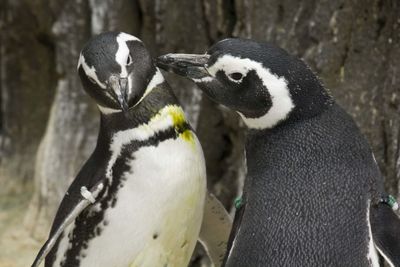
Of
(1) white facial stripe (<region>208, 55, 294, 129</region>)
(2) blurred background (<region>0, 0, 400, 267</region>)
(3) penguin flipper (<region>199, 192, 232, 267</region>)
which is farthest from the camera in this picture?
(2) blurred background (<region>0, 0, 400, 267</region>)

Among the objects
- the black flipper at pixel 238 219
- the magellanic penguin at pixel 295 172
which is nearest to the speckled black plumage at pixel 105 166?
the magellanic penguin at pixel 295 172

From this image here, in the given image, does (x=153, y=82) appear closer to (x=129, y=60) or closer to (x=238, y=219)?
(x=129, y=60)

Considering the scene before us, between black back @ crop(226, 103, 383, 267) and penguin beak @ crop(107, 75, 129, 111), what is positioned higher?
penguin beak @ crop(107, 75, 129, 111)

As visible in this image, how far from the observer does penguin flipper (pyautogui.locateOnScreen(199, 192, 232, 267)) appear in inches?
120

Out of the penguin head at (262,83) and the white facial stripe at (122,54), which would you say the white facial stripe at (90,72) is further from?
the penguin head at (262,83)

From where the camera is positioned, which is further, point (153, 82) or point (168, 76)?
point (168, 76)

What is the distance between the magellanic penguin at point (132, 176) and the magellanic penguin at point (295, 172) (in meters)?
0.26

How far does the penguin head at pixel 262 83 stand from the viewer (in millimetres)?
2408

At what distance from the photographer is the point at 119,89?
8.64 ft

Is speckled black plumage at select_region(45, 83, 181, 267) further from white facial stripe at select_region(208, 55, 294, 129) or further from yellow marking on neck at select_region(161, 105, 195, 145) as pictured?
white facial stripe at select_region(208, 55, 294, 129)

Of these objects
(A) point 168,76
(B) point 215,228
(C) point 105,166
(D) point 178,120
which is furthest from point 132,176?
(A) point 168,76

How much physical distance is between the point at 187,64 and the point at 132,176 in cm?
39

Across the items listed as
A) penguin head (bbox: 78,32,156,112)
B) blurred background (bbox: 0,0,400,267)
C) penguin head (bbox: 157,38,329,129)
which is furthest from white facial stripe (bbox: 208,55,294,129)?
blurred background (bbox: 0,0,400,267)

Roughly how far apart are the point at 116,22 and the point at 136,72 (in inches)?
61.4
